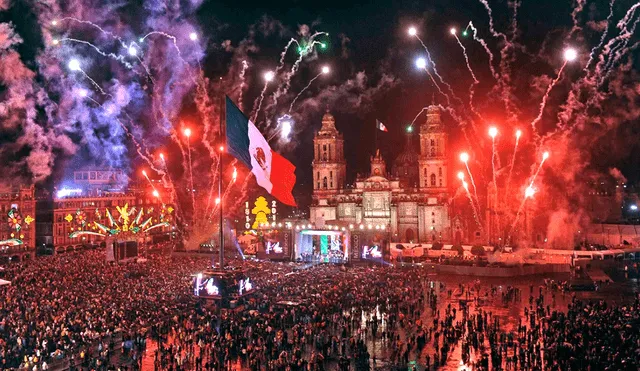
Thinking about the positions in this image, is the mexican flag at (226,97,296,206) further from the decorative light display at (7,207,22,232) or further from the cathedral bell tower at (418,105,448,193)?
the cathedral bell tower at (418,105,448,193)

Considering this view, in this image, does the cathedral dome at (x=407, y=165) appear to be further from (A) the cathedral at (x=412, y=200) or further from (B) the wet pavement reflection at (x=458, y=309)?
(B) the wet pavement reflection at (x=458, y=309)

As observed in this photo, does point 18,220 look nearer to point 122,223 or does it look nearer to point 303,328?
point 122,223

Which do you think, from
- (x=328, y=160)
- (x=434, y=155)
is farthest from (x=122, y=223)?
(x=434, y=155)

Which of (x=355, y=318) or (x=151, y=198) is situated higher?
(x=151, y=198)

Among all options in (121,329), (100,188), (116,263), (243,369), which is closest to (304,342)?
(243,369)

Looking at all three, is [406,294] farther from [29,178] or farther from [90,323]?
[29,178]

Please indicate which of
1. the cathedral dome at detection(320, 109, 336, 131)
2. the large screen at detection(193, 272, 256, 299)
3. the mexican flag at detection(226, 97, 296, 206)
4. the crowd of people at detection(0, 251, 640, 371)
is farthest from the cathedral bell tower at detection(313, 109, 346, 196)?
the mexican flag at detection(226, 97, 296, 206)
